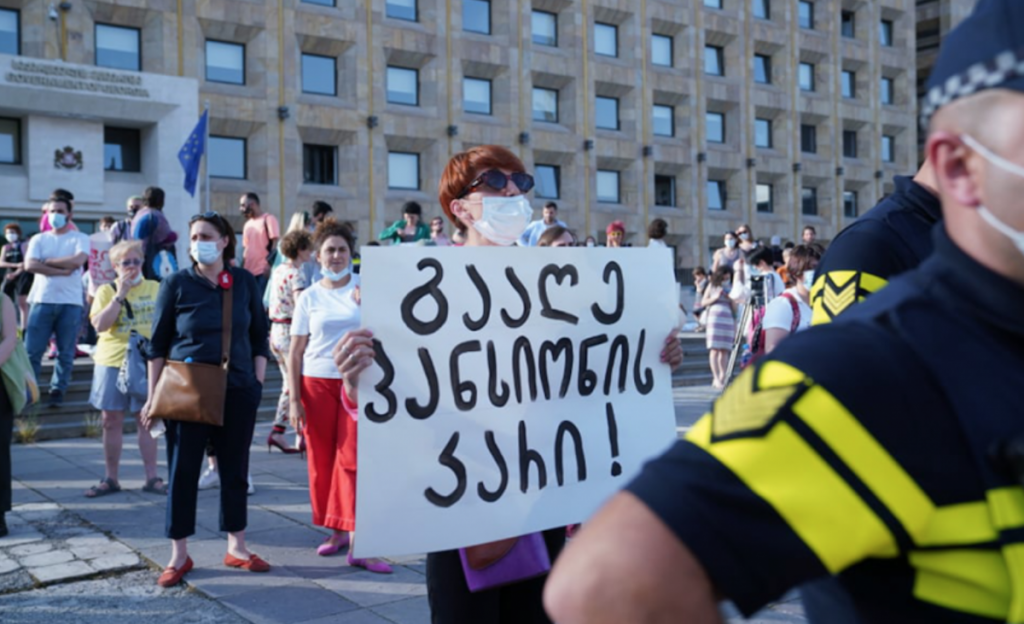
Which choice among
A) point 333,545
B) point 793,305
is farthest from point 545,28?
point 333,545

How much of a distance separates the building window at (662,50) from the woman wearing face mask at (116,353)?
33358mm

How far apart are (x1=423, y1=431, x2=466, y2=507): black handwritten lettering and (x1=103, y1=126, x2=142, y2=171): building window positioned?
25.6 m

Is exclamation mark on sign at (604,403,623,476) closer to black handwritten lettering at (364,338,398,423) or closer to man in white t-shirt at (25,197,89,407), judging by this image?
black handwritten lettering at (364,338,398,423)

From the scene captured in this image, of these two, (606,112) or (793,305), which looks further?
(606,112)

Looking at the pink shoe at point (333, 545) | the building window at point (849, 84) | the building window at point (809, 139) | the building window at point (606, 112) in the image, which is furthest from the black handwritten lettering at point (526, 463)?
the building window at point (849, 84)

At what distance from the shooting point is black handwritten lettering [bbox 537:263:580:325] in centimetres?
290

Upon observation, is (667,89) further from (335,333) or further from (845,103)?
(335,333)

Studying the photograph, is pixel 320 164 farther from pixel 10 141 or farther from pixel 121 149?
pixel 10 141

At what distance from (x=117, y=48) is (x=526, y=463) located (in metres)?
27.9

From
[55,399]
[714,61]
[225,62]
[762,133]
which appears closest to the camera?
[55,399]

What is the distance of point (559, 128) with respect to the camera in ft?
114

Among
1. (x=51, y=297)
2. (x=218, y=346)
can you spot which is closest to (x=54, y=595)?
(x=218, y=346)

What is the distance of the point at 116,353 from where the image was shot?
7.27m

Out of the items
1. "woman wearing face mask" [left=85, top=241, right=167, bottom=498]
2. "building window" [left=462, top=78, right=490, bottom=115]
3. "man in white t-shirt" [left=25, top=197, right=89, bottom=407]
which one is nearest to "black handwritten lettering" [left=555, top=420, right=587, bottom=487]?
"woman wearing face mask" [left=85, top=241, right=167, bottom=498]
